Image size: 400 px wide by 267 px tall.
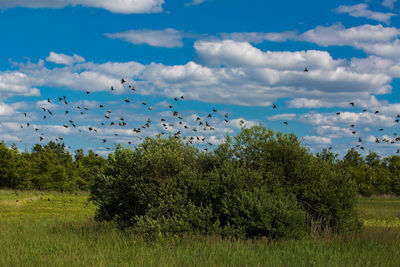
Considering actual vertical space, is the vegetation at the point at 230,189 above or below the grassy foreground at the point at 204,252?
above

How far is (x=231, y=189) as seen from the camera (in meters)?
18.9

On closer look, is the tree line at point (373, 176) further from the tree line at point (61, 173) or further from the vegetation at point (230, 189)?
the vegetation at point (230, 189)

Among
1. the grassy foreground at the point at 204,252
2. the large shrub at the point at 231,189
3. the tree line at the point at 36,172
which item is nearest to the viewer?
the grassy foreground at the point at 204,252

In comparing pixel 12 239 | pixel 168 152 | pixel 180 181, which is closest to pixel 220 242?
pixel 180 181

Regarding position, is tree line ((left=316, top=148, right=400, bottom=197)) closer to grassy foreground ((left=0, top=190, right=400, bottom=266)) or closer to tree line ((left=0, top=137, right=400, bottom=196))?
tree line ((left=0, top=137, right=400, bottom=196))

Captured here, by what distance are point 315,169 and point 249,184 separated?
3967 mm

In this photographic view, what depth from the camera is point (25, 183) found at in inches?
2808

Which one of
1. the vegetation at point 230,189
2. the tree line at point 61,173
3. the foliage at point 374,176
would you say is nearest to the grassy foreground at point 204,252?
the vegetation at point 230,189

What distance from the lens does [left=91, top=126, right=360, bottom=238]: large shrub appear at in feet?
58.6

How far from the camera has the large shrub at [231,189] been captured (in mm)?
17875

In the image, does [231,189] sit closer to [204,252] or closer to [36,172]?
[204,252]

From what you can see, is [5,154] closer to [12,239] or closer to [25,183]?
[25,183]

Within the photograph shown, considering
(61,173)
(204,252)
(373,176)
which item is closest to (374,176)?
(373,176)

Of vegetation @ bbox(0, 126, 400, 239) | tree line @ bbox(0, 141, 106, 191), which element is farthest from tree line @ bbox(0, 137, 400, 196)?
vegetation @ bbox(0, 126, 400, 239)
